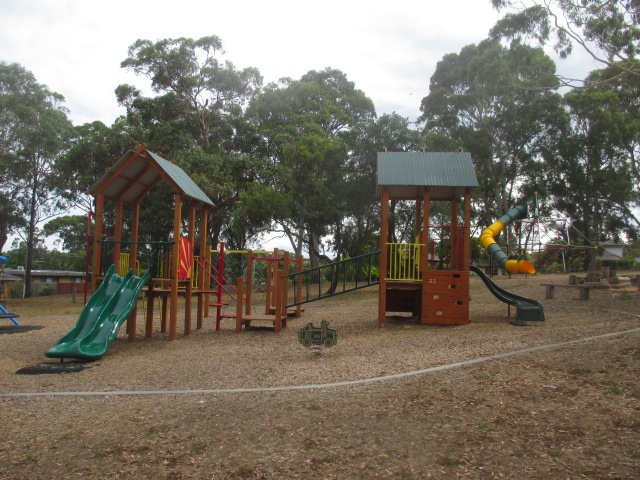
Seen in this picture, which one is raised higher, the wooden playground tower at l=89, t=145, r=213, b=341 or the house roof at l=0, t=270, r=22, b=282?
the wooden playground tower at l=89, t=145, r=213, b=341

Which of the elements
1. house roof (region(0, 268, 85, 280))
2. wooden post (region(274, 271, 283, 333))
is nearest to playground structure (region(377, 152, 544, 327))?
wooden post (region(274, 271, 283, 333))

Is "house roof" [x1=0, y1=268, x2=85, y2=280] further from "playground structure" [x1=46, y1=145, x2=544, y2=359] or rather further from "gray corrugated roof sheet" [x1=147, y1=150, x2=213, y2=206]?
Result: "gray corrugated roof sheet" [x1=147, y1=150, x2=213, y2=206]

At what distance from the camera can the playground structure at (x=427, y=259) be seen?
11039 mm

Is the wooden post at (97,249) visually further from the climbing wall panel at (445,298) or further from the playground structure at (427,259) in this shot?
the climbing wall panel at (445,298)

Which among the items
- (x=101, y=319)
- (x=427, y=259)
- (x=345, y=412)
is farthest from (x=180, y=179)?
(x=345, y=412)

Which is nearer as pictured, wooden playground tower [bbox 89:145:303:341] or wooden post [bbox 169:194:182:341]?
wooden post [bbox 169:194:182:341]

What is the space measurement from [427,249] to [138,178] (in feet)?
22.2

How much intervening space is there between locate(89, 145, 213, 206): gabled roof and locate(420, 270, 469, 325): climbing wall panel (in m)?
5.50

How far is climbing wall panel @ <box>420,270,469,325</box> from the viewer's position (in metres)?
11.0

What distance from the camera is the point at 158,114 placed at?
2559 cm

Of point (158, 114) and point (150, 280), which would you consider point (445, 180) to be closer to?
point (150, 280)

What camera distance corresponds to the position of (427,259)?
11352mm

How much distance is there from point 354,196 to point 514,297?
1164 cm

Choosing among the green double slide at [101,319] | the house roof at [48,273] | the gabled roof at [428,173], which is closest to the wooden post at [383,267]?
the gabled roof at [428,173]
